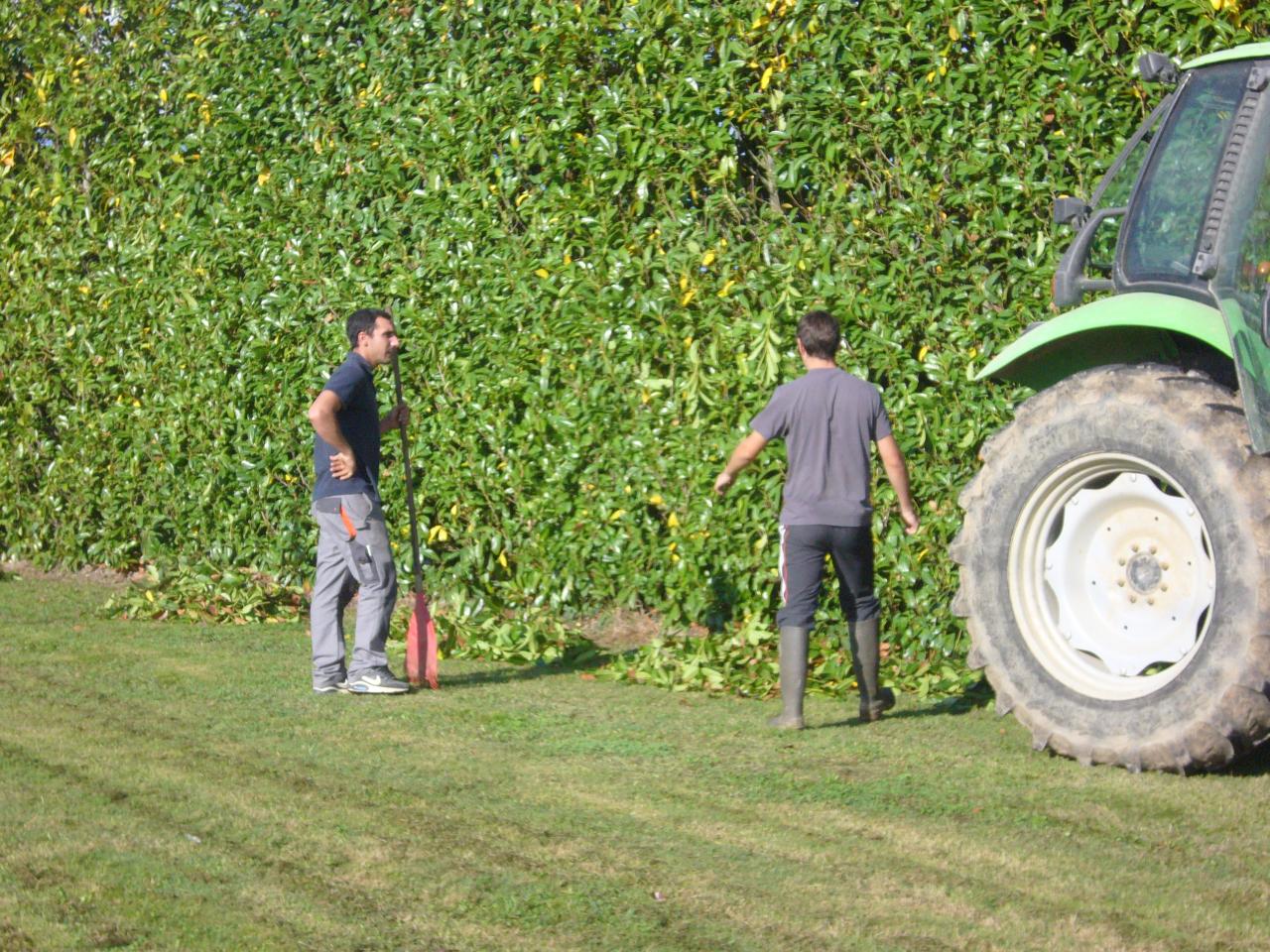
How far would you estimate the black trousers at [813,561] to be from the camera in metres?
6.91

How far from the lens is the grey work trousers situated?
791cm

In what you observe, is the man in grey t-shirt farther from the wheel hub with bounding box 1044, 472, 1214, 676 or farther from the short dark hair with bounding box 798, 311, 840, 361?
the wheel hub with bounding box 1044, 472, 1214, 676

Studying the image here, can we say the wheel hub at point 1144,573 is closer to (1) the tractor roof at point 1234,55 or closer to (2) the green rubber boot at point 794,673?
(2) the green rubber boot at point 794,673

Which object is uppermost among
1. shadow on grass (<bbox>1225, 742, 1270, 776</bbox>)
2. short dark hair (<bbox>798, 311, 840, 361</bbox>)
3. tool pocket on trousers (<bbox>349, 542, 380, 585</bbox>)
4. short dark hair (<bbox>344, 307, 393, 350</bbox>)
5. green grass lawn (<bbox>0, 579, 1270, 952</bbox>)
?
short dark hair (<bbox>344, 307, 393, 350</bbox>)

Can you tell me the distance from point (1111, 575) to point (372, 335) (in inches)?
144

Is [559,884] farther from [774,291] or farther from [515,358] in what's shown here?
[515,358]

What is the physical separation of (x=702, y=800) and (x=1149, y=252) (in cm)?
257

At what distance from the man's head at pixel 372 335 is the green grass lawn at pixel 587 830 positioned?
164 centimetres

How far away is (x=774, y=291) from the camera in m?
7.91

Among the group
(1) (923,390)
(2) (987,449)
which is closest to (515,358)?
(1) (923,390)

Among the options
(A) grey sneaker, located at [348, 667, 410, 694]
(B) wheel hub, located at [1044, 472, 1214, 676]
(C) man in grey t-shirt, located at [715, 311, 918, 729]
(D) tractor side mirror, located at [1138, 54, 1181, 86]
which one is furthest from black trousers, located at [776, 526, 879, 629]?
(D) tractor side mirror, located at [1138, 54, 1181, 86]

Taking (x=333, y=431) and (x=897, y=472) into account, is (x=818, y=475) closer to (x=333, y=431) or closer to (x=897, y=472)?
(x=897, y=472)

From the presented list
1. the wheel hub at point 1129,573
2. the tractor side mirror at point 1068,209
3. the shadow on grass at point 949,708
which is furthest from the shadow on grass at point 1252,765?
the tractor side mirror at point 1068,209

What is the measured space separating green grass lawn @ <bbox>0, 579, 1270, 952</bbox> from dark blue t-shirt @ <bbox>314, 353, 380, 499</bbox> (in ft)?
3.29
